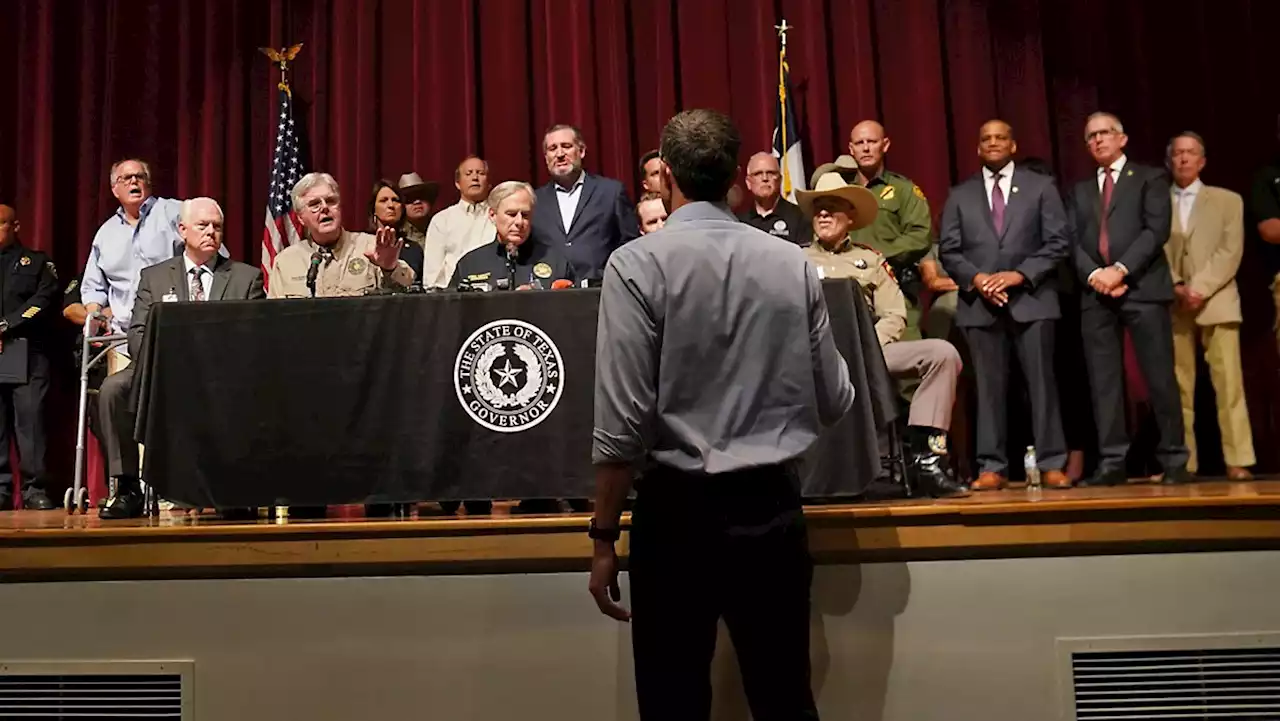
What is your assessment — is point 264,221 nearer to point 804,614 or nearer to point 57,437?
point 57,437

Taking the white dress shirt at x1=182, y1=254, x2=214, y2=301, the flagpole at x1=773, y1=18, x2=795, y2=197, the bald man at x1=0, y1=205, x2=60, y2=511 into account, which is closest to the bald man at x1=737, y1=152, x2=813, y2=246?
the flagpole at x1=773, y1=18, x2=795, y2=197

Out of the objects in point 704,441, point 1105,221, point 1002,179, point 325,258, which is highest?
point 1002,179

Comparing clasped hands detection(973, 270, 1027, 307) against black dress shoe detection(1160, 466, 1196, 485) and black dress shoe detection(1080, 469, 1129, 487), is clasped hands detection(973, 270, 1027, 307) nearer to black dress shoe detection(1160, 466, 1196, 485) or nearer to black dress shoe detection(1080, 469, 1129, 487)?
black dress shoe detection(1080, 469, 1129, 487)

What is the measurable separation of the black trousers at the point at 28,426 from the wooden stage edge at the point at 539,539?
10.7 feet

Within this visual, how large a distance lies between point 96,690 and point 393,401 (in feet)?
3.87

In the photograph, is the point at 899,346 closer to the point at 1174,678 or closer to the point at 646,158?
the point at 1174,678

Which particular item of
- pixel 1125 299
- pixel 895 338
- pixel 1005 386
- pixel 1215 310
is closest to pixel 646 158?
pixel 895 338

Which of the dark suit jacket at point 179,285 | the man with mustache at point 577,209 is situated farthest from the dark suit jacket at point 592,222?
the dark suit jacket at point 179,285

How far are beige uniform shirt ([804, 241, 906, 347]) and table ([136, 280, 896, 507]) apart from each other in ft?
3.88

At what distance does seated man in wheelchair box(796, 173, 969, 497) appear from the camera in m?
4.44

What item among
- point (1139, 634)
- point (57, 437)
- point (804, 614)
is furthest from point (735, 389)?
point (57, 437)

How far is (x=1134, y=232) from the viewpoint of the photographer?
5289 mm

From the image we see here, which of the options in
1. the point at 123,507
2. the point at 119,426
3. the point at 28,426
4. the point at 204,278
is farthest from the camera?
the point at 28,426

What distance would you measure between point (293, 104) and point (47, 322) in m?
1.91
